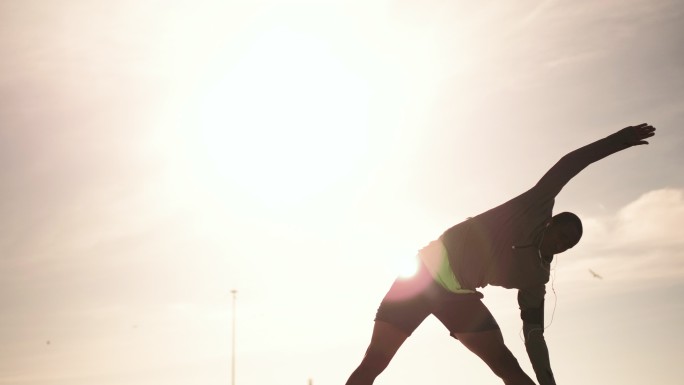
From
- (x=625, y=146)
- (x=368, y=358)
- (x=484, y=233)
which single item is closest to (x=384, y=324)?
(x=368, y=358)

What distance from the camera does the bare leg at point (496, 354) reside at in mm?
5855

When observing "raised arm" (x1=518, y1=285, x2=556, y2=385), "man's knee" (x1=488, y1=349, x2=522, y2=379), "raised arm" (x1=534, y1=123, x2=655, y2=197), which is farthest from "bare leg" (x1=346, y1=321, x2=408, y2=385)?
"raised arm" (x1=534, y1=123, x2=655, y2=197)

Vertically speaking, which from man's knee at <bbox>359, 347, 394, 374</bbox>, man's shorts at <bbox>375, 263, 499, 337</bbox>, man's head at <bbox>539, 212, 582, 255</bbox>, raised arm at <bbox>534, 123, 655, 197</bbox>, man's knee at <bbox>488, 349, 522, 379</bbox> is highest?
raised arm at <bbox>534, 123, 655, 197</bbox>

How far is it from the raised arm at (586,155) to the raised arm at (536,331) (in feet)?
3.24

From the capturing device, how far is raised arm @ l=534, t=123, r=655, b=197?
636cm

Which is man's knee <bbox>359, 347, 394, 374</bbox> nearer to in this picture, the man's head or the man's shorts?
the man's shorts

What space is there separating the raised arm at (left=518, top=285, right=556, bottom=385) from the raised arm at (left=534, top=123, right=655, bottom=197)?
99 centimetres

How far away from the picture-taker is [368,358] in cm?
612

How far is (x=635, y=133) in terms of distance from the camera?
21.4ft

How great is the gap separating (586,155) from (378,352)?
9.00ft

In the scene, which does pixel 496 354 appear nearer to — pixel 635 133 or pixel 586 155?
pixel 586 155

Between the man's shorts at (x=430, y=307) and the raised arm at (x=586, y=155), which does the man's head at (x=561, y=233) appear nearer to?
the raised arm at (x=586, y=155)

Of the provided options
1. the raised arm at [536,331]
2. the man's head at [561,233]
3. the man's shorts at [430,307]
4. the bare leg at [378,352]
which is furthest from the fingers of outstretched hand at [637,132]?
the bare leg at [378,352]

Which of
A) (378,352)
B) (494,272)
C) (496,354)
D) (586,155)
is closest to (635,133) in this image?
(586,155)
